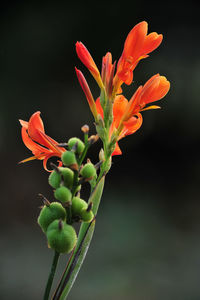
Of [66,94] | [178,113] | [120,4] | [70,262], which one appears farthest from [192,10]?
[70,262]

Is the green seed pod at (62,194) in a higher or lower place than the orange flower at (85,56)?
lower

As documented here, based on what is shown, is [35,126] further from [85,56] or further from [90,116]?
[90,116]

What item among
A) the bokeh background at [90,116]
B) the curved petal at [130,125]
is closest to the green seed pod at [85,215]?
the curved petal at [130,125]

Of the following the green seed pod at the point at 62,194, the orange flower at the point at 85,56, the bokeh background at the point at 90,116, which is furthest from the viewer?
the bokeh background at the point at 90,116

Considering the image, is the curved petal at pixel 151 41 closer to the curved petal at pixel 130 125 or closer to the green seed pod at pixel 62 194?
the curved petal at pixel 130 125

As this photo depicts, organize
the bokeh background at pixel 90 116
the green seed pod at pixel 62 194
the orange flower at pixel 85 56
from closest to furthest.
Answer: the green seed pod at pixel 62 194
the orange flower at pixel 85 56
the bokeh background at pixel 90 116

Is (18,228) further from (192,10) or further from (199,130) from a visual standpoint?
(192,10)

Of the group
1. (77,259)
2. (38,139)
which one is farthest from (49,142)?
(77,259)

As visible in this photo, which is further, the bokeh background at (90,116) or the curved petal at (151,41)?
the bokeh background at (90,116)
